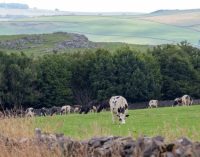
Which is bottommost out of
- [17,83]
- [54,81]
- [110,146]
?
[54,81]

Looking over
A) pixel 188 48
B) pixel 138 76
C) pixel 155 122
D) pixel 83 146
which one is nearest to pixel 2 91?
pixel 138 76

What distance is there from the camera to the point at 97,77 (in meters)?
91.8

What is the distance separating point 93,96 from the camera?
90688mm

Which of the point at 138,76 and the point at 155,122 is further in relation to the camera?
the point at 138,76

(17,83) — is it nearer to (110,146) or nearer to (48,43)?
(110,146)

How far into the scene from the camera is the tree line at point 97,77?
86875 mm

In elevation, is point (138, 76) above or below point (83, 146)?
below

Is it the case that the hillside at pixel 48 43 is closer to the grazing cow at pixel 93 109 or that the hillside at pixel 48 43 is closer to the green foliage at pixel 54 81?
the green foliage at pixel 54 81

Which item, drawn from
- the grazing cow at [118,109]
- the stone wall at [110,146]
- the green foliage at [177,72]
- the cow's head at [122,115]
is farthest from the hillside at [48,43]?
the stone wall at [110,146]

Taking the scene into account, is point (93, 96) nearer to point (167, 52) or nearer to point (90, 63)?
point (90, 63)

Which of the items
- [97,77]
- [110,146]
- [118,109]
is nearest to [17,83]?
[97,77]

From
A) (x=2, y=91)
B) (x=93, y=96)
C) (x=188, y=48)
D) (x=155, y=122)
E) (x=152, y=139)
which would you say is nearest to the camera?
(x=152, y=139)

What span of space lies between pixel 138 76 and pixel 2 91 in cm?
2155

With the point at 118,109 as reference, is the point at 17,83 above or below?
below
